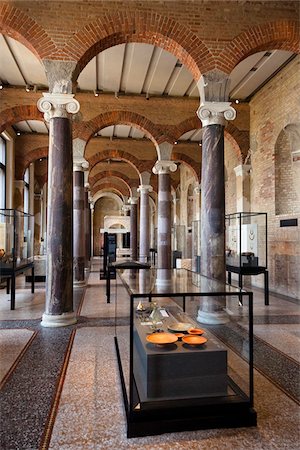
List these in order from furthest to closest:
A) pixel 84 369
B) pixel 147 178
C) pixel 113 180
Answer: pixel 113 180 → pixel 147 178 → pixel 84 369

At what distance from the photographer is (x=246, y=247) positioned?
10.5 m

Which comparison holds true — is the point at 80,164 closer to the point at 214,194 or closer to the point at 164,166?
the point at 164,166

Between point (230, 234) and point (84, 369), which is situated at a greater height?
point (230, 234)

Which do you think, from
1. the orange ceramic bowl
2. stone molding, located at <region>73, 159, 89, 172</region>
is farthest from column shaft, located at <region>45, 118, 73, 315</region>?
stone molding, located at <region>73, 159, 89, 172</region>

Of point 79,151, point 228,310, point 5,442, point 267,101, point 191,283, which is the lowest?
point 5,442

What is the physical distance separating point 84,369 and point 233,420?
2101mm

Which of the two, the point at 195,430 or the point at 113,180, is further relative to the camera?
the point at 113,180

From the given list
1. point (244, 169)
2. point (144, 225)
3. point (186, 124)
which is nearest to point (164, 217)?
point (244, 169)

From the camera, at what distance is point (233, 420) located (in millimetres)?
3158

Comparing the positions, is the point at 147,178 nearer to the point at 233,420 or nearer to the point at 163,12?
the point at 163,12

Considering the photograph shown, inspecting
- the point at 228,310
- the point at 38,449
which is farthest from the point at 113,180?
the point at 38,449

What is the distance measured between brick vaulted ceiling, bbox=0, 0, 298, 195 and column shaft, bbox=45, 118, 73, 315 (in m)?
1.88

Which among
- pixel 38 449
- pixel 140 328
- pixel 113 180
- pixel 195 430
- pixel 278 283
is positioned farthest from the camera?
pixel 113 180

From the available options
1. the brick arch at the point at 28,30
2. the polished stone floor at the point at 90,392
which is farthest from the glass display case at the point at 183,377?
the brick arch at the point at 28,30
